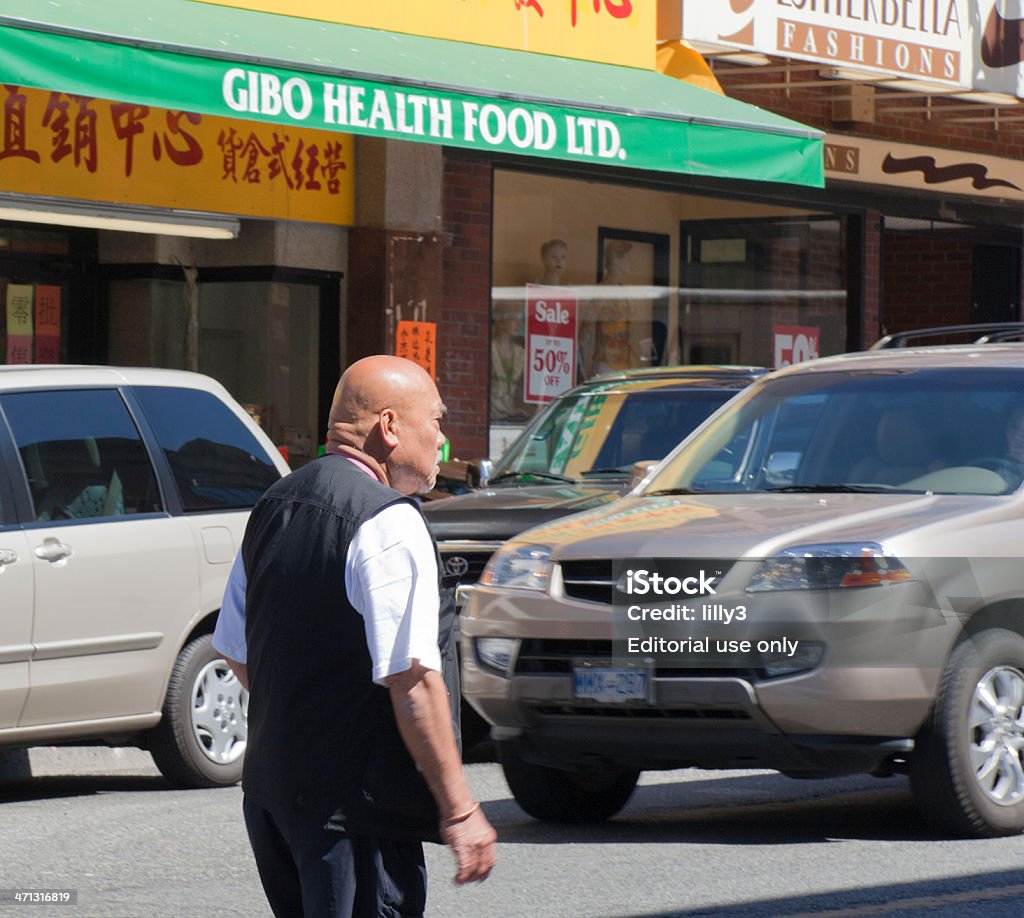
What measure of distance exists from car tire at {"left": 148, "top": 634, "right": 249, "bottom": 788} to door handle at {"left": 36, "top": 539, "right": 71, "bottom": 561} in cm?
81

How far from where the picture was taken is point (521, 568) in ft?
25.9

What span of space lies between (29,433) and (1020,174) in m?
14.6

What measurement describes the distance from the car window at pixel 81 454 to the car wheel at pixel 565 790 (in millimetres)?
2048

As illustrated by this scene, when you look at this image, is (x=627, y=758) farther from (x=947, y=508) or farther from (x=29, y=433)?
(x=29, y=433)

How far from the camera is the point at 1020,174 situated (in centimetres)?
2116

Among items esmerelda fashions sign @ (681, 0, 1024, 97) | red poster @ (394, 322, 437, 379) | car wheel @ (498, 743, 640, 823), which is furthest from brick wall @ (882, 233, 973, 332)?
car wheel @ (498, 743, 640, 823)

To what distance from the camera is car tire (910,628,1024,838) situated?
7375 mm

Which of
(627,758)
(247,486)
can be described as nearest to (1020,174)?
(247,486)

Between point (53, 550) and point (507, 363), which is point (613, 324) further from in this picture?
point (53, 550)

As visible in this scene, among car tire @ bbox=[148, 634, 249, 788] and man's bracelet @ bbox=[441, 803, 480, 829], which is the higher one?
man's bracelet @ bbox=[441, 803, 480, 829]

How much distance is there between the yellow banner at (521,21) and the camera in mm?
13898

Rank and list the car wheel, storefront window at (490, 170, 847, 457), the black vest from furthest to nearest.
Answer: storefront window at (490, 170, 847, 457) < the car wheel < the black vest

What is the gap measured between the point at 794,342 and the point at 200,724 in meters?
11.2

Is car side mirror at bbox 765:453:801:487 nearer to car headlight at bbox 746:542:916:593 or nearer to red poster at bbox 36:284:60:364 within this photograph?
car headlight at bbox 746:542:916:593
